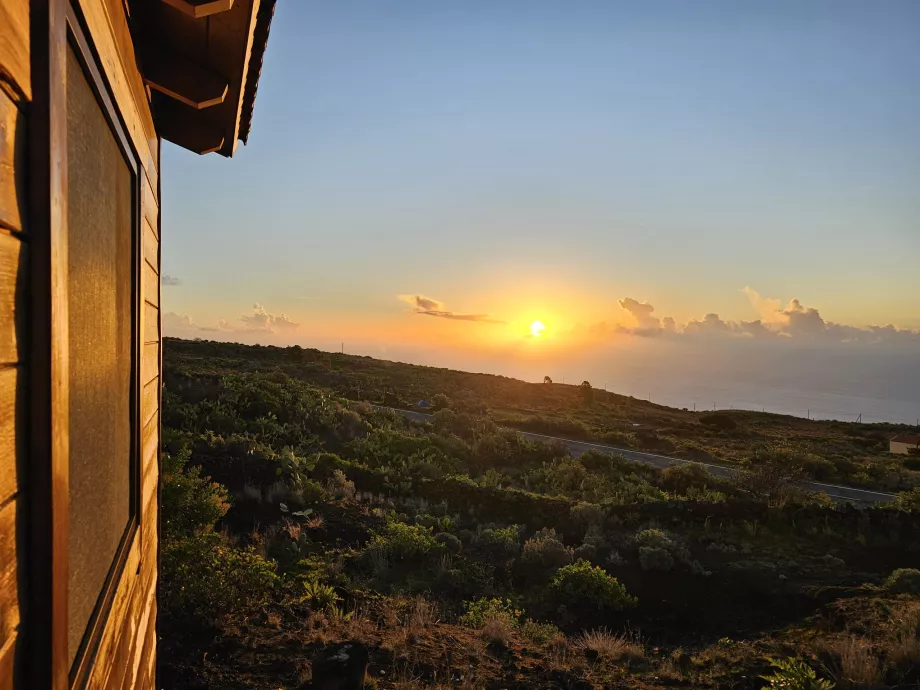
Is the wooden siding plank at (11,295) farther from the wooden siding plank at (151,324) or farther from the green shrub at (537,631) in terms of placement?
the green shrub at (537,631)

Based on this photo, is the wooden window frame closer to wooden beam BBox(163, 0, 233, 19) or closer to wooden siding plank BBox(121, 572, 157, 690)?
wooden beam BBox(163, 0, 233, 19)

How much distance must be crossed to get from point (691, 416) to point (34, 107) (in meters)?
52.0

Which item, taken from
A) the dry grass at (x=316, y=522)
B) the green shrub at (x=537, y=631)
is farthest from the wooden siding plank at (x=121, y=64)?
the dry grass at (x=316, y=522)

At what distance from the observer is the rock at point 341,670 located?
5469 millimetres

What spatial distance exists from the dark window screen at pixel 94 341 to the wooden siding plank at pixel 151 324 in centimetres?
86

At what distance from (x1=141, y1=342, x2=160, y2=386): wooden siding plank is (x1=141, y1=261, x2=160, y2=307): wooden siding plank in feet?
0.92

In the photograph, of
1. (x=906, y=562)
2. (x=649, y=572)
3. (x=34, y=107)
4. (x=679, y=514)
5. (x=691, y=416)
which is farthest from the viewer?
(x=691, y=416)

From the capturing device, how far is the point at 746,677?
6.83m

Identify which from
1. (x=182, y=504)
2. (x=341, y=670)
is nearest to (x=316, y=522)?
(x=182, y=504)

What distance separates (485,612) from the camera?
8.46 meters

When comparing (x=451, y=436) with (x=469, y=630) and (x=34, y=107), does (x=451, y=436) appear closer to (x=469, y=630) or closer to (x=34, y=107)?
(x=469, y=630)

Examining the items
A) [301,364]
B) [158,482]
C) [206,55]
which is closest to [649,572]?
[158,482]

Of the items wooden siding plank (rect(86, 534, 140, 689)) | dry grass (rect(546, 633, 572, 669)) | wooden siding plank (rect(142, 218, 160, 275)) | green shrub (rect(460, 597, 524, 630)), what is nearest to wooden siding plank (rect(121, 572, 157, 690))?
wooden siding plank (rect(86, 534, 140, 689))

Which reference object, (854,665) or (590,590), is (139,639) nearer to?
(854,665)
